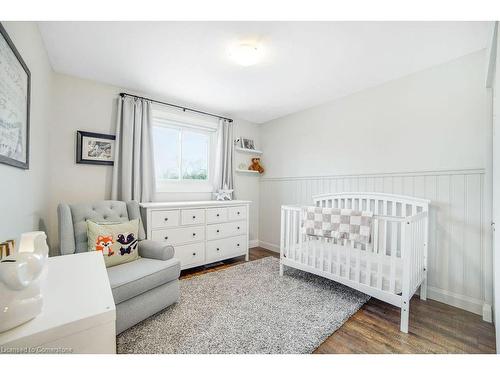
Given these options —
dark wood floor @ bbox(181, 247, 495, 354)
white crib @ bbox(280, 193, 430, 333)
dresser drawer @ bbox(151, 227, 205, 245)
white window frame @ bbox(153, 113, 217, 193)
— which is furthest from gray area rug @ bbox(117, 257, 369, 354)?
white window frame @ bbox(153, 113, 217, 193)

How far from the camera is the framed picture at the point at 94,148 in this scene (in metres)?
2.35

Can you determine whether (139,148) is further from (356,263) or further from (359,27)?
(356,263)

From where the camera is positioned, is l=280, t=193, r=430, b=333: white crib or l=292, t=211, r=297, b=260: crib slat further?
l=292, t=211, r=297, b=260: crib slat

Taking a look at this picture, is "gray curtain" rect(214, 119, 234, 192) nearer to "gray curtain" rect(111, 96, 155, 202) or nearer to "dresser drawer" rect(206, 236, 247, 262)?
"dresser drawer" rect(206, 236, 247, 262)

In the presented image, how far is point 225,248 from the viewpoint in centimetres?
298

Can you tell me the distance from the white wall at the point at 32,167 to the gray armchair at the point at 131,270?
0.83 ft

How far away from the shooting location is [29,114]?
1.46 m

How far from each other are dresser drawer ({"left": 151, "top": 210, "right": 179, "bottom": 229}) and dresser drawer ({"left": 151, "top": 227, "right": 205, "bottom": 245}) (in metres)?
0.06

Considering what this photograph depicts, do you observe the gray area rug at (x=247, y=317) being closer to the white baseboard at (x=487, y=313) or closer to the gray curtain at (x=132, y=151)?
the white baseboard at (x=487, y=313)

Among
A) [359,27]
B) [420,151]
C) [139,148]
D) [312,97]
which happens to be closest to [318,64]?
[359,27]

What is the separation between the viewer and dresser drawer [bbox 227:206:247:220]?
3044 mm

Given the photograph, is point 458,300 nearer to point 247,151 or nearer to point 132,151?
point 247,151
